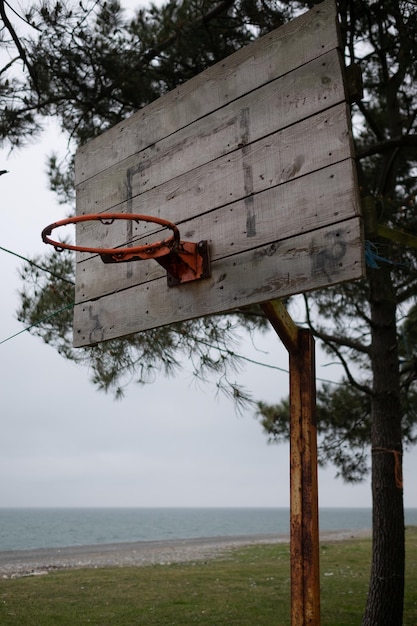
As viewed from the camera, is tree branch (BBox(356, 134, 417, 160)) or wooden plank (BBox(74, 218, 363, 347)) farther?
tree branch (BBox(356, 134, 417, 160))

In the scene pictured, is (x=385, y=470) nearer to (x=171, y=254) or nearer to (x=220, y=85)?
(x=171, y=254)

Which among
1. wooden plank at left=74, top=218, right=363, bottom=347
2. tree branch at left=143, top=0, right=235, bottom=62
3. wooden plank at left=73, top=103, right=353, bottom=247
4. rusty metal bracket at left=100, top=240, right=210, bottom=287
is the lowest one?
wooden plank at left=74, top=218, right=363, bottom=347

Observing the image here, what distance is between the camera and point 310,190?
267cm

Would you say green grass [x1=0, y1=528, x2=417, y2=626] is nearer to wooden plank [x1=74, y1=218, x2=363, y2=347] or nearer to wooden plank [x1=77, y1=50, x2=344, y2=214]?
wooden plank [x1=74, y1=218, x2=363, y2=347]

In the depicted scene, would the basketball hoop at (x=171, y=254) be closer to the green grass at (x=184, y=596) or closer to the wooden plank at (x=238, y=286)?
the wooden plank at (x=238, y=286)

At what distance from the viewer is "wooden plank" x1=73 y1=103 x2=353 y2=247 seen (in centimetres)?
265

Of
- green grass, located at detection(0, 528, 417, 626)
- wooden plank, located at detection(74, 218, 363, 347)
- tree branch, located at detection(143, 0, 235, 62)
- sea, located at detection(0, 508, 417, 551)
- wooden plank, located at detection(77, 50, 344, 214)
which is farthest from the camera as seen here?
sea, located at detection(0, 508, 417, 551)

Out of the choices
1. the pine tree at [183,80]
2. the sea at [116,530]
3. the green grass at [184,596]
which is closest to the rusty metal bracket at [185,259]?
the pine tree at [183,80]

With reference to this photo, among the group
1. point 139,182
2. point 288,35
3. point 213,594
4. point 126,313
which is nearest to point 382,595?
point 213,594

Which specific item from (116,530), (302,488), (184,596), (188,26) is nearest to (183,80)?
(188,26)

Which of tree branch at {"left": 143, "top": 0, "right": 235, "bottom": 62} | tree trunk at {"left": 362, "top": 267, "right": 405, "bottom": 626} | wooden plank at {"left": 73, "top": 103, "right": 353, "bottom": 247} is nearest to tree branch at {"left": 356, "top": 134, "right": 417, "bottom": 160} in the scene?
tree trunk at {"left": 362, "top": 267, "right": 405, "bottom": 626}

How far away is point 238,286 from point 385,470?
368 cm

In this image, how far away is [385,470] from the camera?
589 cm

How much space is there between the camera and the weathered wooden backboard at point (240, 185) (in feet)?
8.63
